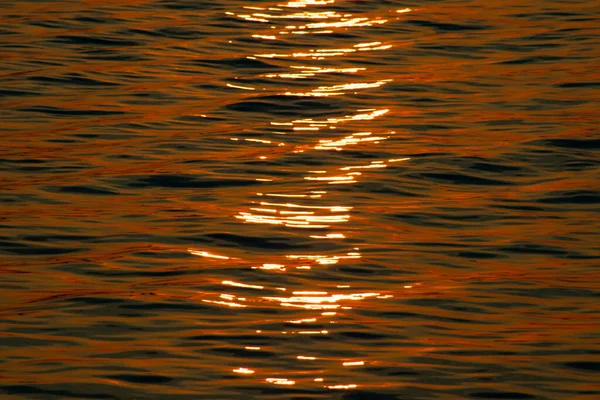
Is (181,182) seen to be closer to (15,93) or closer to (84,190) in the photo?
(84,190)

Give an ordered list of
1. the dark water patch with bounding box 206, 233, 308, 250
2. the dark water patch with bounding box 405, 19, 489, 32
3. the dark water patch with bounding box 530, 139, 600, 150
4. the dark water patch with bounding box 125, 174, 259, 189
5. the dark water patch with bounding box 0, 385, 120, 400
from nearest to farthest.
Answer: the dark water patch with bounding box 0, 385, 120, 400 < the dark water patch with bounding box 206, 233, 308, 250 < the dark water patch with bounding box 125, 174, 259, 189 < the dark water patch with bounding box 530, 139, 600, 150 < the dark water patch with bounding box 405, 19, 489, 32

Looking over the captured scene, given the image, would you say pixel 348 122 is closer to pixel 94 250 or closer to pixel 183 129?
pixel 183 129

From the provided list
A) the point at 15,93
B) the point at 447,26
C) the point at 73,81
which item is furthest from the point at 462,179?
the point at 447,26

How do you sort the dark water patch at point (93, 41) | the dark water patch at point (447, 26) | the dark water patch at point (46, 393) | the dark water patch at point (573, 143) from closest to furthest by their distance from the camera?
the dark water patch at point (46, 393)
the dark water patch at point (573, 143)
the dark water patch at point (93, 41)
the dark water patch at point (447, 26)

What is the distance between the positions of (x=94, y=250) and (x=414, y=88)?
5.43 m

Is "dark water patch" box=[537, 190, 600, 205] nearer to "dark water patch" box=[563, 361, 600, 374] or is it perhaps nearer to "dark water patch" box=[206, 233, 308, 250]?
"dark water patch" box=[206, 233, 308, 250]

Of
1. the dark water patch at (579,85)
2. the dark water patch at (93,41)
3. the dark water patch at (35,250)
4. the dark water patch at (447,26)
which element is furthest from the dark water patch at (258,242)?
the dark water patch at (447,26)

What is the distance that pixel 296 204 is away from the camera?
10.2 m

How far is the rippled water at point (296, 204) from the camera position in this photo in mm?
7434

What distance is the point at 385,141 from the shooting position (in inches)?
470

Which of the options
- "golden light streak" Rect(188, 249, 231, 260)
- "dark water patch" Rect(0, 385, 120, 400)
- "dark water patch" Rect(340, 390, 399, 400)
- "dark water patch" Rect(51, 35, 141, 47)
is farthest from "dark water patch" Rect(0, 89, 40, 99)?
"dark water patch" Rect(340, 390, 399, 400)

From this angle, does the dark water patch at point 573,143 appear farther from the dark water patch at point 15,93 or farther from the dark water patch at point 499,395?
the dark water patch at point 499,395

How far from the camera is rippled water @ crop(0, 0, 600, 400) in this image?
7.43 m

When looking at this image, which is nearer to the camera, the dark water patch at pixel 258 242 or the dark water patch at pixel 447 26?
the dark water patch at pixel 258 242
